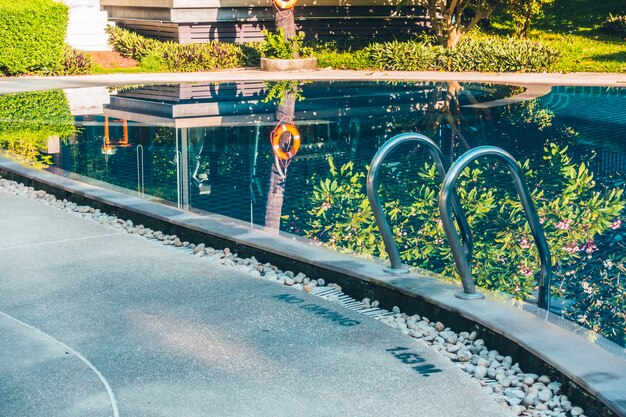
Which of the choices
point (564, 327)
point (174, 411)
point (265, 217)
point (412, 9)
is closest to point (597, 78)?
point (412, 9)

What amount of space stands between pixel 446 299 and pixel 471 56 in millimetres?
20287

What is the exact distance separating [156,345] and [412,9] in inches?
1069

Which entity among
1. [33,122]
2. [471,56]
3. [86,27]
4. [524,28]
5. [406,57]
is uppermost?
[524,28]

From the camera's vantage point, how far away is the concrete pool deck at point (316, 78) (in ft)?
74.2

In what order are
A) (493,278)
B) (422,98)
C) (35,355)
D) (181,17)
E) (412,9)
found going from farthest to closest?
(412,9) → (181,17) → (422,98) → (493,278) → (35,355)

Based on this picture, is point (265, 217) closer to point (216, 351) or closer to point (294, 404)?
point (216, 351)

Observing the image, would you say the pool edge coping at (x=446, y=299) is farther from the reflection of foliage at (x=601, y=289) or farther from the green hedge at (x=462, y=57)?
the green hedge at (x=462, y=57)

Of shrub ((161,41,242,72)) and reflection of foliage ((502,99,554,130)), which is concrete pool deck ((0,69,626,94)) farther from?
reflection of foliage ((502,99,554,130))

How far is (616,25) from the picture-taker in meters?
29.8

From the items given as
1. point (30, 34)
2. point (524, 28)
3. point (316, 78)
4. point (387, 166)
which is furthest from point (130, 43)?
point (387, 166)

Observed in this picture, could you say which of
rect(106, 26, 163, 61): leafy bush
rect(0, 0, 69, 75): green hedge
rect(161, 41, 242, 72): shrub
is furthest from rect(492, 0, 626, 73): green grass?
rect(0, 0, 69, 75): green hedge

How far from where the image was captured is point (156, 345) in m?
6.02

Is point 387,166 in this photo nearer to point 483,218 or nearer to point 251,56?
point 483,218

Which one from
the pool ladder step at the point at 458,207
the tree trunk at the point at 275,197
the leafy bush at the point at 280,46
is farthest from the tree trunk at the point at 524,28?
the pool ladder step at the point at 458,207
